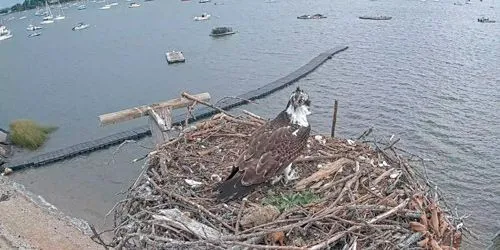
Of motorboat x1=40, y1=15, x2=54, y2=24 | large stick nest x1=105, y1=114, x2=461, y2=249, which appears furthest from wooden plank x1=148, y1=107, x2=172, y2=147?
motorboat x1=40, y1=15, x2=54, y2=24

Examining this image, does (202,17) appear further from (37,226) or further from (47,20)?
(37,226)

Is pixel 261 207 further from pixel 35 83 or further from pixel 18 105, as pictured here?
pixel 35 83

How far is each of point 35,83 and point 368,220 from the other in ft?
133

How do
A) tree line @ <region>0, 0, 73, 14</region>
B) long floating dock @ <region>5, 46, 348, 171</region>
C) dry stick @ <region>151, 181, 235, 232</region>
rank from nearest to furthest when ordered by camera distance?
dry stick @ <region>151, 181, 235, 232</region> < long floating dock @ <region>5, 46, 348, 171</region> < tree line @ <region>0, 0, 73, 14</region>

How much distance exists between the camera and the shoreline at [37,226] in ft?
51.8

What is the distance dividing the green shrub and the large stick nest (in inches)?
838

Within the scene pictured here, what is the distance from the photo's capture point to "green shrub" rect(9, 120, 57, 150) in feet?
87.9

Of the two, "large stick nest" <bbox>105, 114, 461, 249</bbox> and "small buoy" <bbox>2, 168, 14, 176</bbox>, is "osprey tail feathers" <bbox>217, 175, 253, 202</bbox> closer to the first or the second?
"large stick nest" <bbox>105, 114, 461, 249</bbox>

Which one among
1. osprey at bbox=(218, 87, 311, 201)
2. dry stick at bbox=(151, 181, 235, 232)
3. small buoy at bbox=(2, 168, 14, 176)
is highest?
osprey at bbox=(218, 87, 311, 201)

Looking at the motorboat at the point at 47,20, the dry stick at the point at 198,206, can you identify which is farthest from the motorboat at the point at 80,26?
the dry stick at the point at 198,206

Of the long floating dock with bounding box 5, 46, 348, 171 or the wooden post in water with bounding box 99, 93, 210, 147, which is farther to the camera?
the long floating dock with bounding box 5, 46, 348, 171

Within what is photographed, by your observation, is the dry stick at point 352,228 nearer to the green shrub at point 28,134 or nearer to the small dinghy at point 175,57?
the green shrub at point 28,134

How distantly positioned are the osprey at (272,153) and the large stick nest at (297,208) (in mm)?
203

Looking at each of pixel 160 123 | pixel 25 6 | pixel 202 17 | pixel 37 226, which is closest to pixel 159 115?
pixel 160 123
